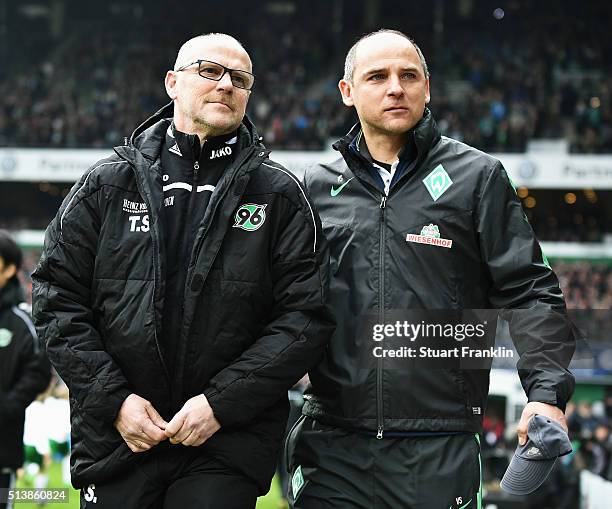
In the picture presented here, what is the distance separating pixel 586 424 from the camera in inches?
466

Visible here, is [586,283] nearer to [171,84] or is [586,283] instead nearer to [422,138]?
[422,138]

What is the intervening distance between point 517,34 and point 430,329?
23657mm

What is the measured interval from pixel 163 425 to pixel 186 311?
1.06 ft

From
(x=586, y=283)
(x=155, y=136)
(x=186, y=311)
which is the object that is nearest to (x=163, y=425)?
(x=186, y=311)

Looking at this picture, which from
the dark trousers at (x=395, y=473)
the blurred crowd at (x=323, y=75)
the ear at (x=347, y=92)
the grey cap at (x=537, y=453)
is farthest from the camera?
the blurred crowd at (x=323, y=75)

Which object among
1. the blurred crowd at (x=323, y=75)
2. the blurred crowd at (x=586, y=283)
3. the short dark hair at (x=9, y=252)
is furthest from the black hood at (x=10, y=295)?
the blurred crowd at (x=323, y=75)

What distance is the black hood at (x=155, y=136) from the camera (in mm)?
2926

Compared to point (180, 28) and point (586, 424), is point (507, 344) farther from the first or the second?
point (180, 28)

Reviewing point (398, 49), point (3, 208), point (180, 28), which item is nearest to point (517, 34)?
point (180, 28)

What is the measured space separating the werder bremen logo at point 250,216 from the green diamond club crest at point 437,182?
59cm

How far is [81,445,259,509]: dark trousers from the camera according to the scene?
2.68m

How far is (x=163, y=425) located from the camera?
2.68 m

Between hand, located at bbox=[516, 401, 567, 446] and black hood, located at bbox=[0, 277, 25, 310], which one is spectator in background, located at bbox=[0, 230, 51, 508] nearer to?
black hood, located at bbox=[0, 277, 25, 310]

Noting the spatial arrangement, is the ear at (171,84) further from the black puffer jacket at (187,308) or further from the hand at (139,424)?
the hand at (139,424)
